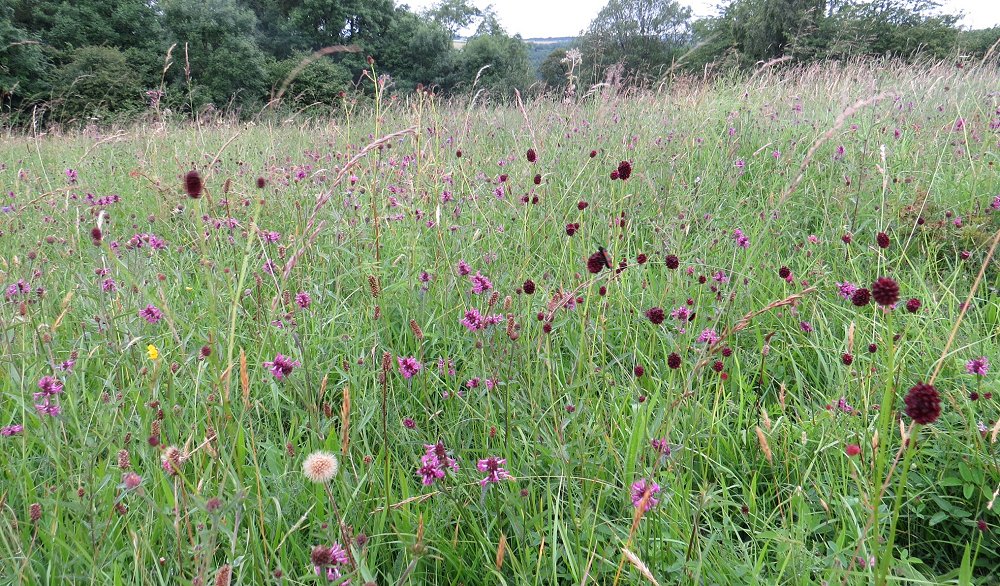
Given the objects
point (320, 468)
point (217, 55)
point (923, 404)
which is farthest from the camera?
point (217, 55)

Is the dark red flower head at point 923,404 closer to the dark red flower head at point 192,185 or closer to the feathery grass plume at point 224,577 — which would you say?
the feathery grass plume at point 224,577

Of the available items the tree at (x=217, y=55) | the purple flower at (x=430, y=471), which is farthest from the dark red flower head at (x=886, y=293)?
the tree at (x=217, y=55)

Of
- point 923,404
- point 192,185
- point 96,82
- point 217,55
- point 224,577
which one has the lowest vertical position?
point 224,577

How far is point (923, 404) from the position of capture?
595mm

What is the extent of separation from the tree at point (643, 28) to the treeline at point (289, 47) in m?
0.23

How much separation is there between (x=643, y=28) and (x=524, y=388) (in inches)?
1537

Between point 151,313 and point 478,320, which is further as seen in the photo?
point 151,313

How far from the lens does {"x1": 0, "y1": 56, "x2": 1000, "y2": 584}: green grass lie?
1070 millimetres

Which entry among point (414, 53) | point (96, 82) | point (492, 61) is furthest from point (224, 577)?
point (492, 61)

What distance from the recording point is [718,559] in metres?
1.05

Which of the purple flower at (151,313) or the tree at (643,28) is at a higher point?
the tree at (643,28)

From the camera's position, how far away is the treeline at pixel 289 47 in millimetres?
13750

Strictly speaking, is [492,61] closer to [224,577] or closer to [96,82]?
[96,82]

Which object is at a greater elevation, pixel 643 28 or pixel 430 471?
pixel 643 28
